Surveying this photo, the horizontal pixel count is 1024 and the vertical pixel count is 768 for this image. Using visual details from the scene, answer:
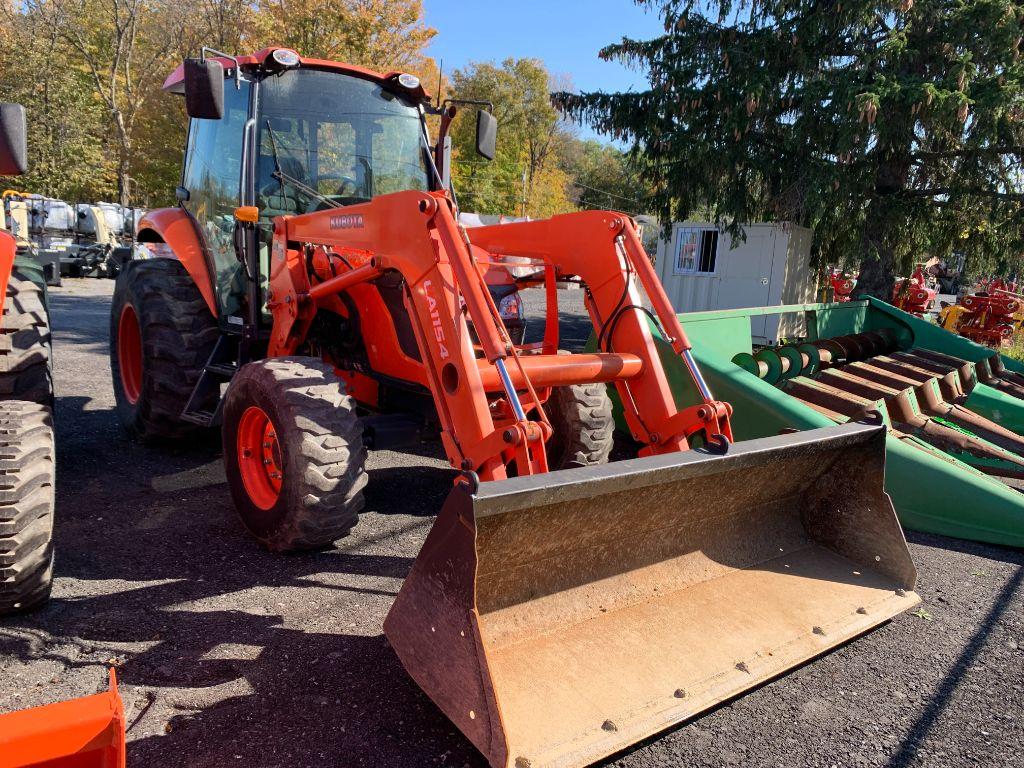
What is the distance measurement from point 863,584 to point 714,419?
3.34ft

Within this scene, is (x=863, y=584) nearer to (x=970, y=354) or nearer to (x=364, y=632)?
(x=364, y=632)

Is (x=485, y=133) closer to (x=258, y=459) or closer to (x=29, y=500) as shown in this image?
(x=258, y=459)

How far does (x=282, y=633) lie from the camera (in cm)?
308

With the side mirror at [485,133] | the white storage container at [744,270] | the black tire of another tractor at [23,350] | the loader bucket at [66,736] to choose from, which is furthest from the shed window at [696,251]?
the loader bucket at [66,736]

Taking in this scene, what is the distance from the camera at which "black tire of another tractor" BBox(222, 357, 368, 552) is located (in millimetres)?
3461

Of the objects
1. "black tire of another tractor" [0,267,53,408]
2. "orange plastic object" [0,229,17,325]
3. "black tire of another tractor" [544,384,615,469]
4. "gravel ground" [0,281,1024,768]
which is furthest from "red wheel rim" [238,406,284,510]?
"black tire of another tractor" [544,384,615,469]

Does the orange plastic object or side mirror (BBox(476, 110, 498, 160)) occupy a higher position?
side mirror (BBox(476, 110, 498, 160))

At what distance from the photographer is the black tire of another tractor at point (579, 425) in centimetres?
444

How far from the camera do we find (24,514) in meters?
2.92

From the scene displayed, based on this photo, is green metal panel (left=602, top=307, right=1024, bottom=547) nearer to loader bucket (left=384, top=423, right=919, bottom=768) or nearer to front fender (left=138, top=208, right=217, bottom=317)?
loader bucket (left=384, top=423, right=919, bottom=768)

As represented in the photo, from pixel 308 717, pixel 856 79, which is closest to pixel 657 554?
pixel 308 717

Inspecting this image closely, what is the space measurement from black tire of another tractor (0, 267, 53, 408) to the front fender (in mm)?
1022

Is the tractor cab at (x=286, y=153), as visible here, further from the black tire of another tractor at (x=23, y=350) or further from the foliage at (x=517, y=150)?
the foliage at (x=517, y=150)

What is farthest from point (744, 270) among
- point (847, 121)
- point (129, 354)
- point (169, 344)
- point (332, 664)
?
point (332, 664)
